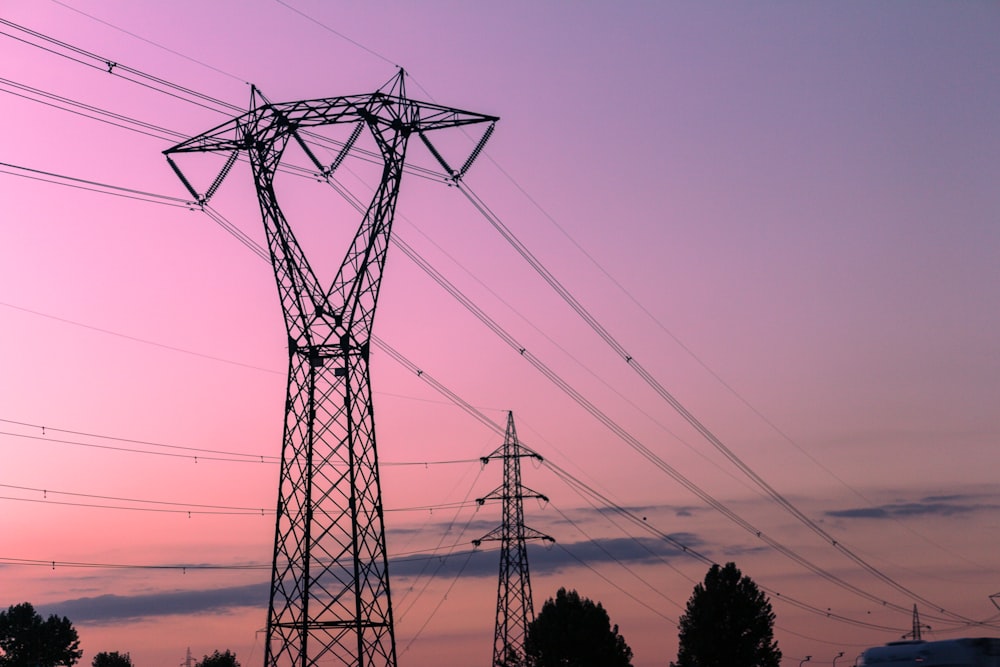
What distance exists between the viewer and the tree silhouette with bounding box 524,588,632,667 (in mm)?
118938

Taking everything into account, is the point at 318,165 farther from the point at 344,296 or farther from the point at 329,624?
the point at 329,624

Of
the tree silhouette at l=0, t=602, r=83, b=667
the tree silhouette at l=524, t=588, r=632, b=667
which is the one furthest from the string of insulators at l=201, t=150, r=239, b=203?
the tree silhouette at l=0, t=602, r=83, b=667

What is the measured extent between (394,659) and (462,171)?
2108 centimetres

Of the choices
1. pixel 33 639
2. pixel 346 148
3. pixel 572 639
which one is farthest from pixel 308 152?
pixel 33 639

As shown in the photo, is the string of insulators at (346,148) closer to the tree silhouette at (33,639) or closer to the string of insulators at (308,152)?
the string of insulators at (308,152)

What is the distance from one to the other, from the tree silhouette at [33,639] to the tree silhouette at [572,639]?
93.1 meters

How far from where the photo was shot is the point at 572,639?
A: 393 ft

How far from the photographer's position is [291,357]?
5225 centimetres

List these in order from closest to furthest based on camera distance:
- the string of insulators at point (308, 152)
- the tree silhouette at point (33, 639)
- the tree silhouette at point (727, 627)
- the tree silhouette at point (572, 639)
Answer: the string of insulators at point (308, 152) < the tree silhouette at point (572, 639) < the tree silhouette at point (727, 627) < the tree silhouette at point (33, 639)

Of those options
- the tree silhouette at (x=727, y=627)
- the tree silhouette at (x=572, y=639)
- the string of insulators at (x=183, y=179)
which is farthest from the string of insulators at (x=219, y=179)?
the tree silhouette at (x=727, y=627)

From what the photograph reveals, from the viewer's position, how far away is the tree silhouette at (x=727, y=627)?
5325 inches

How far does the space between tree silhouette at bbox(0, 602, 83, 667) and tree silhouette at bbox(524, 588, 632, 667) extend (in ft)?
306

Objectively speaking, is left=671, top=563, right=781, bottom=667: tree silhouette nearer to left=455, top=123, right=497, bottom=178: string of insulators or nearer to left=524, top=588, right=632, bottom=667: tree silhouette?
left=524, top=588, right=632, bottom=667: tree silhouette

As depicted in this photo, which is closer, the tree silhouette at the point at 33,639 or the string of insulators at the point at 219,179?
the string of insulators at the point at 219,179
